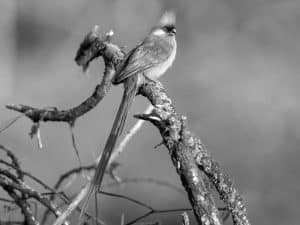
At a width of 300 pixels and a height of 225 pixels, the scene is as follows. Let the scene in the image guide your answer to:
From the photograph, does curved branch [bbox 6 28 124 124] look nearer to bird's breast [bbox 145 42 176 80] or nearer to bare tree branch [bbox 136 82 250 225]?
bird's breast [bbox 145 42 176 80]

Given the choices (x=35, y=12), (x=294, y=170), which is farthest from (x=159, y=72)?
(x=35, y=12)

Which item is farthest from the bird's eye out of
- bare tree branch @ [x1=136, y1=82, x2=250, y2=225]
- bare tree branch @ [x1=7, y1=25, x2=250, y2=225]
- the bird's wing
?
bare tree branch @ [x1=136, y1=82, x2=250, y2=225]

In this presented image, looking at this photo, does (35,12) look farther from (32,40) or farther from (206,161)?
(206,161)

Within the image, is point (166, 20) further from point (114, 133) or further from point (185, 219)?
point (185, 219)

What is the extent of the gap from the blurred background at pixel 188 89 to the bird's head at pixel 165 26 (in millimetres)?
1768

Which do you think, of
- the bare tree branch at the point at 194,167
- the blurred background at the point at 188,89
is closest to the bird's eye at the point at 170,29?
the bare tree branch at the point at 194,167

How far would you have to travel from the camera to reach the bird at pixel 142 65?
2686mm

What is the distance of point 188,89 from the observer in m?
9.23

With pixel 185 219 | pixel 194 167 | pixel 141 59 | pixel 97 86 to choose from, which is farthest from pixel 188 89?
pixel 185 219

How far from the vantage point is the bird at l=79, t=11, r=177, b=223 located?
269cm

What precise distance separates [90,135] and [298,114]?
7.24 ft

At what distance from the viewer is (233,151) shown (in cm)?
764

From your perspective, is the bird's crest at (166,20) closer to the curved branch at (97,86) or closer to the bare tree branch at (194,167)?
the curved branch at (97,86)

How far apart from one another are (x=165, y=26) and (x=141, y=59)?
40cm
